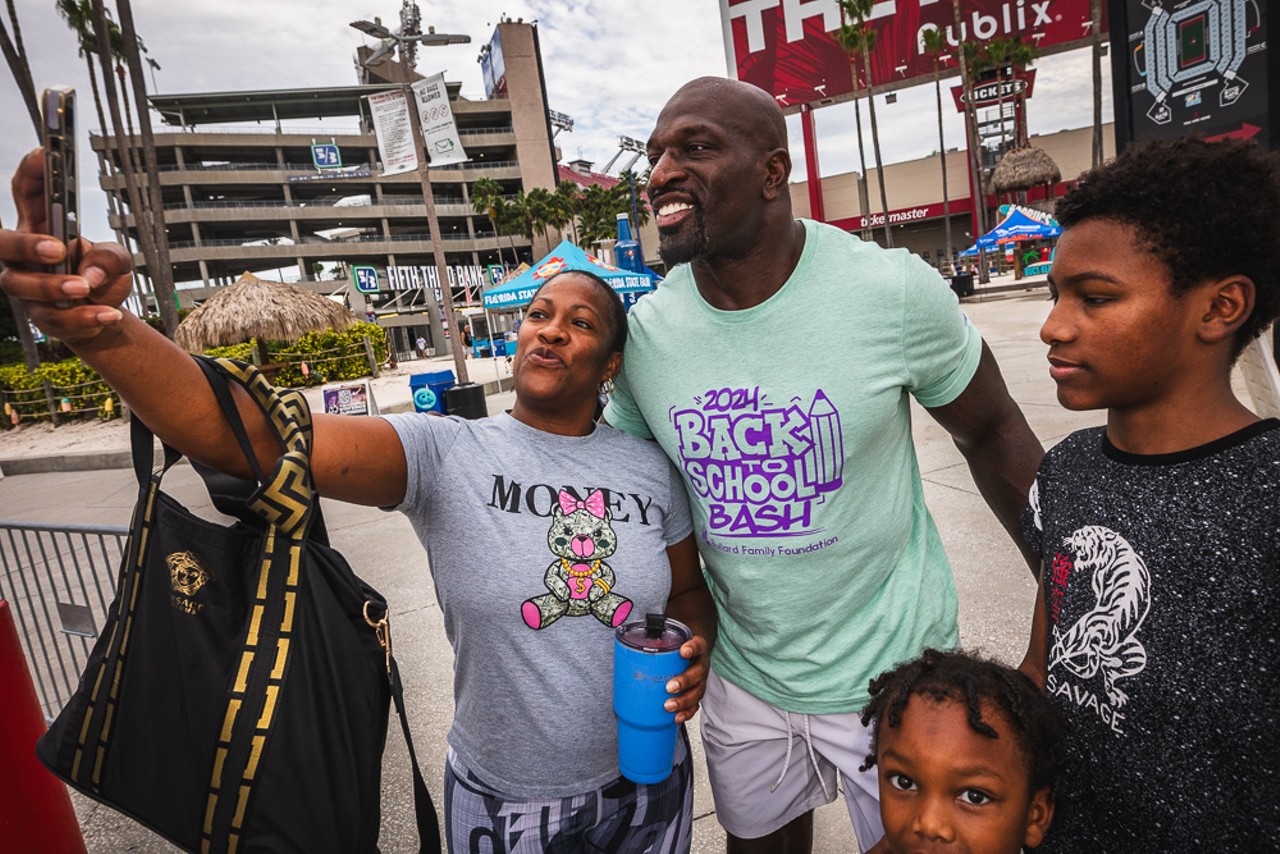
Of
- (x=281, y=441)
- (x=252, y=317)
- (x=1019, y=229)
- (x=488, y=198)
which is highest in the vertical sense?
(x=488, y=198)

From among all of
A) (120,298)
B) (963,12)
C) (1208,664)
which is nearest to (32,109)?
(120,298)

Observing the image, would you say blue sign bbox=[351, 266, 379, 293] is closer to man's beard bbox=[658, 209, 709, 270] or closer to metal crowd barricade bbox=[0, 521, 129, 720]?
metal crowd barricade bbox=[0, 521, 129, 720]

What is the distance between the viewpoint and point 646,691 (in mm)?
1404

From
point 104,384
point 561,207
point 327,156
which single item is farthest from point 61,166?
point 327,156

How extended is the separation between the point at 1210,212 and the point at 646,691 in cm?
134

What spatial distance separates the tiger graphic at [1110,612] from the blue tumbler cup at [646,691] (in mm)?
754

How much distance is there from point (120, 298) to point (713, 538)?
133 centimetres

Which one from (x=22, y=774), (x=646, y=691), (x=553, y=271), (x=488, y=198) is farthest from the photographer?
(x=488, y=198)

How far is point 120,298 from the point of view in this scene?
3.60ft

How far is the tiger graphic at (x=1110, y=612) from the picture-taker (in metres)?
1.15

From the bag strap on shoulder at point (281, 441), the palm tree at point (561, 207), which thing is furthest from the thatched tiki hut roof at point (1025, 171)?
the bag strap on shoulder at point (281, 441)

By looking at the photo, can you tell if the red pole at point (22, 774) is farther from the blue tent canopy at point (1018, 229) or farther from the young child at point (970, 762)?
the blue tent canopy at point (1018, 229)

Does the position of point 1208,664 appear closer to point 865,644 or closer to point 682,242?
point 865,644

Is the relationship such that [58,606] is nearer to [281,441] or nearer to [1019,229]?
[281,441]
